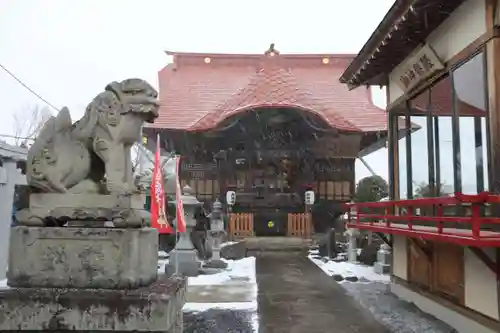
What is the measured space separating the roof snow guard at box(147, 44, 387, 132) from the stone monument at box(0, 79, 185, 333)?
17540 mm

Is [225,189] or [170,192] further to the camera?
[225,189]

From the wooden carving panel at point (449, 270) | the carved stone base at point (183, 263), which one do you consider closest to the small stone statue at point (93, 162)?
the wooden carving panel at point (449, 270)

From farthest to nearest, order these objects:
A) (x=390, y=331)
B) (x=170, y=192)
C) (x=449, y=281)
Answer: (x=170, y=192) → (x=449, y=281) → (x=390, y=331)

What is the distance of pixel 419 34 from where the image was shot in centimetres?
838

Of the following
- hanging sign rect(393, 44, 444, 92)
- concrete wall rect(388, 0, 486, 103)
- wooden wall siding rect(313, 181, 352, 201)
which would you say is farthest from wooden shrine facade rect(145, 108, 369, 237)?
concrete wall rect(388, 0, 486, 103)

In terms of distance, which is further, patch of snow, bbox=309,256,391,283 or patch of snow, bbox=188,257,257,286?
patch of snow, bbox=309,256,391,283

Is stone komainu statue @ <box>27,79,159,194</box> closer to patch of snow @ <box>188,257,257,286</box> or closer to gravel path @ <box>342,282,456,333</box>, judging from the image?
gravel path @ <box>342,282,456,333</box>

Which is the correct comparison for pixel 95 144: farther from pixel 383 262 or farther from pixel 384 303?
pixel 383 262

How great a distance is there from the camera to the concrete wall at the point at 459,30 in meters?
6.48

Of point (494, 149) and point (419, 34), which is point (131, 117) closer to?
point (494, 149)

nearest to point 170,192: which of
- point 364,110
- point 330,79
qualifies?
point 364,110

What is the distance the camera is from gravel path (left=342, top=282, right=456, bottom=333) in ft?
23.8

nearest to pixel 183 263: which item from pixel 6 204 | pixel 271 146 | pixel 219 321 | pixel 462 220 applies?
pixel 6 204

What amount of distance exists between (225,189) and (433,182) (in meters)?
16.1
